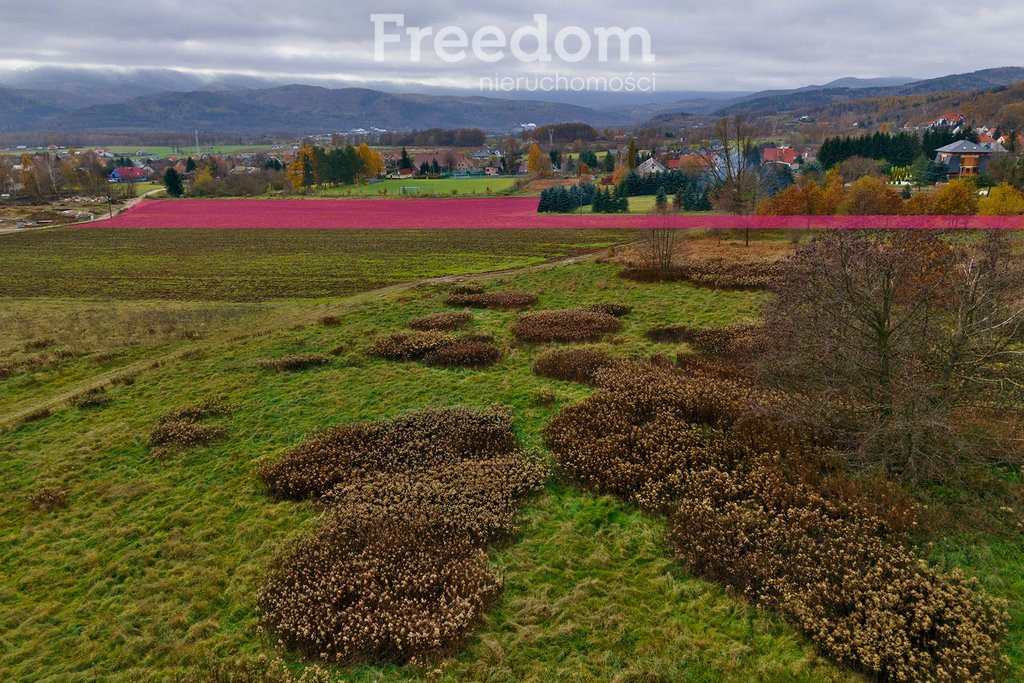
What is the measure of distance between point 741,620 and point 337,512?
24.4 feet

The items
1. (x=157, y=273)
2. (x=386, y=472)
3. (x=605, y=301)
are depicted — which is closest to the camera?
(x=386, y=472)

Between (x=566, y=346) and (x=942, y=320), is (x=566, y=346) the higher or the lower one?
the lower one

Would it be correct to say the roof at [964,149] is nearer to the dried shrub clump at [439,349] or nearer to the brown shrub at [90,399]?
the dried shrub clump at [439,349]

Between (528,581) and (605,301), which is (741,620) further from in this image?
(605,301)

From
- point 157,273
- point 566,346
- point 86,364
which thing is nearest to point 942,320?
point 566,346

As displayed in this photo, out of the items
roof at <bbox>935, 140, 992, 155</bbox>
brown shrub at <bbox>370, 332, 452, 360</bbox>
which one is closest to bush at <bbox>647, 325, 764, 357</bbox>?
brown shrub at <bbox>370, 332, 452, 360</bbox>

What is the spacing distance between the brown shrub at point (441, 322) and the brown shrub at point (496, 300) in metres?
2.70

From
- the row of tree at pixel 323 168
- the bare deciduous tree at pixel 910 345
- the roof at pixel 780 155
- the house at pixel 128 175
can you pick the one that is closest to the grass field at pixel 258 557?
the bare deciduous tree at pixel 910 345

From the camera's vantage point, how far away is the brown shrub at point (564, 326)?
22094 millimetres

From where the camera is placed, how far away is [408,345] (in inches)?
844

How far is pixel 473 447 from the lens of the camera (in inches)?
537

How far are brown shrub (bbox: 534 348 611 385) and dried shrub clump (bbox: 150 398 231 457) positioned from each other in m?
9.62

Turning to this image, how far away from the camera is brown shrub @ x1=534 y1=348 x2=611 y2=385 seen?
17.9 metres

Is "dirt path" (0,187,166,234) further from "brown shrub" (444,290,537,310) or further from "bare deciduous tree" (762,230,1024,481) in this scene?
"bare deciduous tree" (762,230,1024,481)
